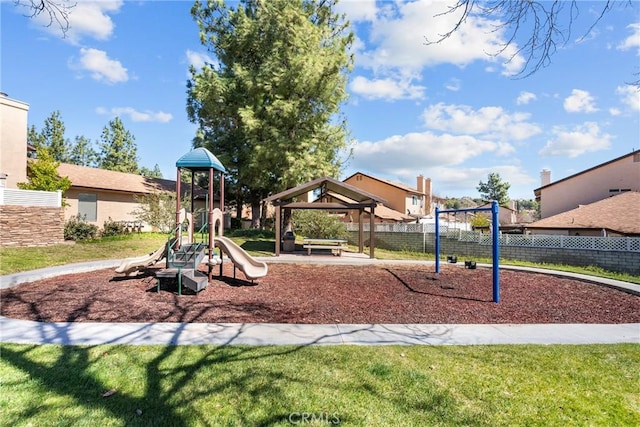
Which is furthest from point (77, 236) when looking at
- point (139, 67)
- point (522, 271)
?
point (522, 271)

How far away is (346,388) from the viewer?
3.40 metres

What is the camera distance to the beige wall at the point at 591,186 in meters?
21.4

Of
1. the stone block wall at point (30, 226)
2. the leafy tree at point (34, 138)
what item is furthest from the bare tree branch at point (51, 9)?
the leafy tree at point (34, 138)

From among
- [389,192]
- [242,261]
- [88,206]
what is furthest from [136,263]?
[389,192]

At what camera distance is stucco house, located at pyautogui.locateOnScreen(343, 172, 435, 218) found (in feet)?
123

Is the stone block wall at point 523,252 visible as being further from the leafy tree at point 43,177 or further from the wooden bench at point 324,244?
the leafy tree at point 43,177

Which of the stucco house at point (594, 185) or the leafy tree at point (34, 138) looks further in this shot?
the leafy tree at point (34, 138)

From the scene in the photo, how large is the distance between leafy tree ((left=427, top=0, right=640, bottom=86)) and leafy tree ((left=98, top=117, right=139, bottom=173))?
4515 centimetres

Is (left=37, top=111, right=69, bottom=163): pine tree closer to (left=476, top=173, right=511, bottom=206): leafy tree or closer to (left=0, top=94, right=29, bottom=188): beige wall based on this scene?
(left=0, top=94, right=29, bottom=188): beige wall

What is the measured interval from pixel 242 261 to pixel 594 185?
25.5 meters

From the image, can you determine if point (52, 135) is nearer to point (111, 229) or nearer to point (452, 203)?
point (111, 229)

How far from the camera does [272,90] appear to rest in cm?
2173

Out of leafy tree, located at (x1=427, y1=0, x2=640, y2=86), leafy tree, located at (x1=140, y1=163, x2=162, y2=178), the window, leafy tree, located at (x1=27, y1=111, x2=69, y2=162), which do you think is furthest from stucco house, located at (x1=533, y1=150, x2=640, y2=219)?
leafy tree, located at (x1=140, y1=163, x2=162, y2=178)

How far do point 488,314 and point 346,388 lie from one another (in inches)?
181
